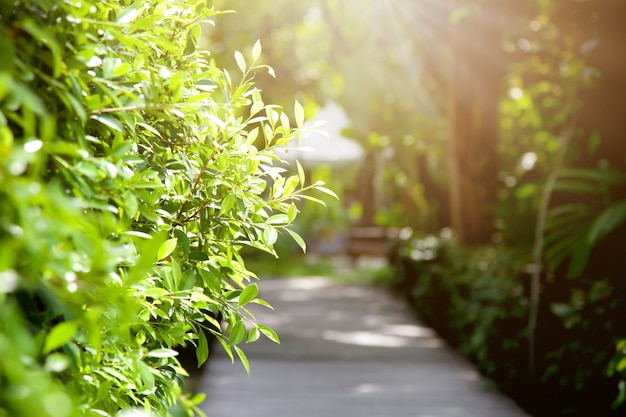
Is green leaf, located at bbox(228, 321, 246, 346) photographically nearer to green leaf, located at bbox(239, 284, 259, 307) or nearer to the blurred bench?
green leaf, located at bbox(239, 284, 259, 307)

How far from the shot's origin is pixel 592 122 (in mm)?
5922

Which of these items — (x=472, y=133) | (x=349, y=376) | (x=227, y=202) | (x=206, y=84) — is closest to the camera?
(x=227, y=202)

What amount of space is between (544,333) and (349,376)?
6.54ft

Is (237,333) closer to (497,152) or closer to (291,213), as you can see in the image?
(291,213)

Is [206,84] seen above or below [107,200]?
above

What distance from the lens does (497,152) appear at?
9555mm

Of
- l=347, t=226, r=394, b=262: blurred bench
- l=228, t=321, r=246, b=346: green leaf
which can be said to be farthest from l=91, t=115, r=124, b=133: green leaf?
l=347, t=226, r=394, b=262: blurred bench

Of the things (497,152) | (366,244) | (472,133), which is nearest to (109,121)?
(472,133)

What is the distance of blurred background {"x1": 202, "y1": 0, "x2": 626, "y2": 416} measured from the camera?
511 cm

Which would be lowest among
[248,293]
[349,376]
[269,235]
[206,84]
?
[349,376]

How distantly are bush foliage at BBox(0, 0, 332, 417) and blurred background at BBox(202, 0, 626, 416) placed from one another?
1.56 meters

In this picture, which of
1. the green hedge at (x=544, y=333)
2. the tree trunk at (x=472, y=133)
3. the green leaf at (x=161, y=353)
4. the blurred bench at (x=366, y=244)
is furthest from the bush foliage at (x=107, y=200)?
the blurred bench at (x=366, y=244)

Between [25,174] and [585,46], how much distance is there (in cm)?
520

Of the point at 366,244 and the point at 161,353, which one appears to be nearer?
the point at 161,353
